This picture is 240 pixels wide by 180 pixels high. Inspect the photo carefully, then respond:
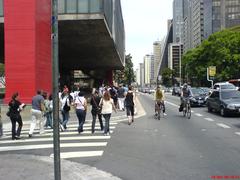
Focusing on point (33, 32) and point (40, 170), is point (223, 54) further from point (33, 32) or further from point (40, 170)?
point (40, 170)

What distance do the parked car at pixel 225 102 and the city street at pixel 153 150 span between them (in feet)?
18.0

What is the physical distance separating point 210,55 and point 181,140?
68.0 m

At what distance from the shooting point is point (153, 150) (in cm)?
1180

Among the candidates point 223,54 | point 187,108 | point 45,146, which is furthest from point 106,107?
point 223,54

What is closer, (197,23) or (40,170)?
(40,170)

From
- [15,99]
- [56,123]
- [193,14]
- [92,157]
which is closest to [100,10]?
[15,99]

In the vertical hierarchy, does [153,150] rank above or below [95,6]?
below

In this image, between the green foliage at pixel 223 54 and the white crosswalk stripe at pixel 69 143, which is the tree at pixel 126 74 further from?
the white crosswalk stripe at pixel 69 143

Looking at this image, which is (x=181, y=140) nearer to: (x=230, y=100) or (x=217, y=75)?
(x=230, y=100)

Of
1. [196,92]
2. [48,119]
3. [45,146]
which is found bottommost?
[45,146]

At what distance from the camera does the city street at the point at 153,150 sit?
900cm

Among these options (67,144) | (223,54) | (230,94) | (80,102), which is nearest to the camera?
(67,144)

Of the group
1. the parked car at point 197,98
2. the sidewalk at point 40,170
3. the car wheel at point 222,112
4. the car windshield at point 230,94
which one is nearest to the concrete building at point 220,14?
the parked car at point 197,98

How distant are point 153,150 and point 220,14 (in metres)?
160
